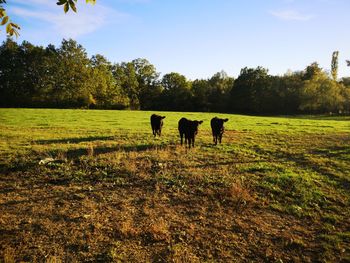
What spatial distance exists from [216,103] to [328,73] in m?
30.1

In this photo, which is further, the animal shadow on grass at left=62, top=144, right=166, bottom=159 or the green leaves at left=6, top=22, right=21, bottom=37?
the animal shadow on grass at left=62, top=144, right=166, bottom=159

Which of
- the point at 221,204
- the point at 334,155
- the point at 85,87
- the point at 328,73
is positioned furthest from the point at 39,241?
the point at 328,73

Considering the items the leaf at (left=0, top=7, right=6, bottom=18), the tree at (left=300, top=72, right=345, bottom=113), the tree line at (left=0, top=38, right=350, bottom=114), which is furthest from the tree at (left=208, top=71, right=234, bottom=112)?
the leaf at (left=0, top=7, right=6, bottom=18)

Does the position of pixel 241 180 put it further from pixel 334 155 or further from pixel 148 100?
pixel 148 100

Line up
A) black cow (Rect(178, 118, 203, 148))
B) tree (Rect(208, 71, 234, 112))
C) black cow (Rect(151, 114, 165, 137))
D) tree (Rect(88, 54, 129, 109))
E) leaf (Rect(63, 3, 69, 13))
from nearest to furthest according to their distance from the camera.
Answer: leaf (Rect(63, 3, 69, 13))
black cow (Rect(178, 118, 203, 148))
black cow (Rect(151, 114, 165, 137))
tree (Rect(88, 54, 129, 109))
tree (Rect(208, 71, 234, 112))

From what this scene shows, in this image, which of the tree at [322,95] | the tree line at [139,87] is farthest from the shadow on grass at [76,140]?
the tree at [322,95]

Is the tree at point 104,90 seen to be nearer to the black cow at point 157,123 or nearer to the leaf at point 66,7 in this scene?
the black cow at point 157,123

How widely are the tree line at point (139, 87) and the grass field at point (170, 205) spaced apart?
50.0 meters

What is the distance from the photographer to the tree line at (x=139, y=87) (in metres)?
60.4

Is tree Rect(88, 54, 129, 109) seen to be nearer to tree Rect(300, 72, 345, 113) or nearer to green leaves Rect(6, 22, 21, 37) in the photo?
tree Rect(300, 72, 345, 113)

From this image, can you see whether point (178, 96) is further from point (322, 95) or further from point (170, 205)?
point (170, 205)

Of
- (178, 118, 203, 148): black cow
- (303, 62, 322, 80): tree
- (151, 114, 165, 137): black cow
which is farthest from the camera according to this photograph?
(303, 62, 322, 80): tree

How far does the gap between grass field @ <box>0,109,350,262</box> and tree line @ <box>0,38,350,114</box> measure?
5005 cm

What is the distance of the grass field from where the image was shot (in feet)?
21.9
